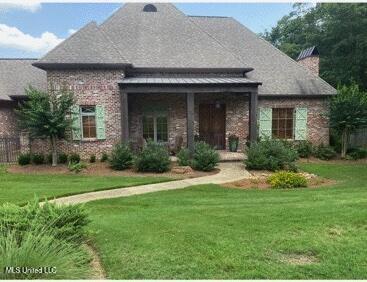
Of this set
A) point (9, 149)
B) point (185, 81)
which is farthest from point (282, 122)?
point (9, 149)

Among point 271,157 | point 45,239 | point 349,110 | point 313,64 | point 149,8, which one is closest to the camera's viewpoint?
point 45,239

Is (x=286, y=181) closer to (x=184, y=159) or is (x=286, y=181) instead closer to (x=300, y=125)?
(x=184, y=159)

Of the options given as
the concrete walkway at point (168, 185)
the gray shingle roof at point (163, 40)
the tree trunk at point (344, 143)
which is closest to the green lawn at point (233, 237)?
the concrete walkway at point (168, 185)

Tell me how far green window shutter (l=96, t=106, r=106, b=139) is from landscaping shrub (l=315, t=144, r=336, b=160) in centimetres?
1003

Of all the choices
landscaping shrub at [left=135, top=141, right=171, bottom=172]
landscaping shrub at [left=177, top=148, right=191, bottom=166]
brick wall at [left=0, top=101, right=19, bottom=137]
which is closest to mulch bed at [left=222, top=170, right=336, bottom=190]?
landscaping shrub at [left=177, top=148, right=191, bottom=166]

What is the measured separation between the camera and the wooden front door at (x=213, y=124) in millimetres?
17234

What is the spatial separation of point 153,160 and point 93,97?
4.43 metres

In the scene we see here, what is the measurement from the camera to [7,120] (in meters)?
16.8

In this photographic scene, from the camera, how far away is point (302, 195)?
27.5 feet

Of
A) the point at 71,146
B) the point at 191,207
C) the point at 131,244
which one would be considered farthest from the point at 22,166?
the point at 131,244

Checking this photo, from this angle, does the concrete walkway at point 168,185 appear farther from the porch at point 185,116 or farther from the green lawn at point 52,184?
the porch at point 185,116

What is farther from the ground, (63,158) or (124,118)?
(124,118)

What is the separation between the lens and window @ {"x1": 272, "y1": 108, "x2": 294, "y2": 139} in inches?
685

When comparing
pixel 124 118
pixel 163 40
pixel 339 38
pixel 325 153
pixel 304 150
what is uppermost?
pixel 339 38
